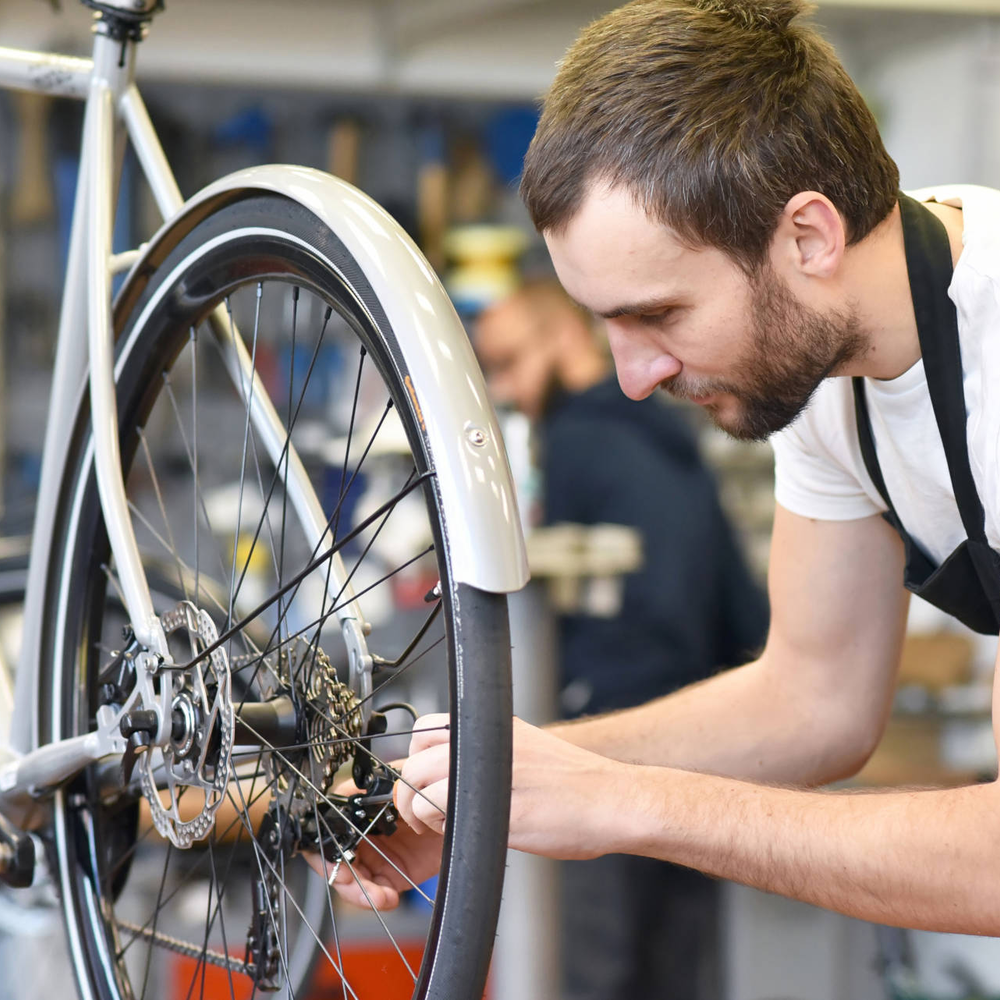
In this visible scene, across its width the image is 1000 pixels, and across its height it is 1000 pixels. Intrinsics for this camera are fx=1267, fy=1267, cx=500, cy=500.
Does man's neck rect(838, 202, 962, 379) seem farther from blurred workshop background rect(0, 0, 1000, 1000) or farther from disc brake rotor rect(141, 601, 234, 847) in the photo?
blurred workshop background rect(0, 0, 1000, 1000)

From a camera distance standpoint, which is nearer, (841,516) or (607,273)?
(607,273)

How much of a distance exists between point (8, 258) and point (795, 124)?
289 cm

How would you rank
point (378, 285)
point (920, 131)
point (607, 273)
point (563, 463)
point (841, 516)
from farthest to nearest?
1. point (920, 131)
2. point (563, 463)
3. point (841, 516)
4. point (607, 273)
5. point (378, 285)

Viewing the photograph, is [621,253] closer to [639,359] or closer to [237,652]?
[639,359]

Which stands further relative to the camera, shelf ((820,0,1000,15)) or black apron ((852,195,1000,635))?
shelf ((820,0,1000,15))

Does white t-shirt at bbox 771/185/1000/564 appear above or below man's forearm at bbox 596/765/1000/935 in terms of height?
above

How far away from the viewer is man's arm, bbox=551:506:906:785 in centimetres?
102

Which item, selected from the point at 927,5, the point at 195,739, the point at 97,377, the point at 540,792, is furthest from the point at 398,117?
the point at 540,792

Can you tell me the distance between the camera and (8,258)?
3.26 meters

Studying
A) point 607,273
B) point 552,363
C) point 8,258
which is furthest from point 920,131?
point 607,273

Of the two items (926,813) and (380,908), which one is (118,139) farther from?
(926,813)

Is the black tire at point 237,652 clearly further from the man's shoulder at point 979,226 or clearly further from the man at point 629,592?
the man at point 629,592

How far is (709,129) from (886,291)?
166 millimetres

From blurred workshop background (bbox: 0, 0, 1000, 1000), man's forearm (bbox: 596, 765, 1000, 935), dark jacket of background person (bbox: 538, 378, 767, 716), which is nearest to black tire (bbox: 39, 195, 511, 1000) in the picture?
man's forearm (bbox: 596, 765, 1000, 935)
